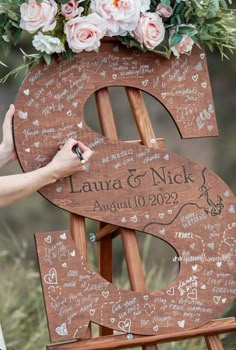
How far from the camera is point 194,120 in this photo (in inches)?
117

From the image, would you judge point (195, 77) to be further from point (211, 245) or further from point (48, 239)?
point (48, 239)

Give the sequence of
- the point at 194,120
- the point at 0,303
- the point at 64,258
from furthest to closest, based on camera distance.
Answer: the point at 0,303 → the point at 194,120 → the point at 64,258

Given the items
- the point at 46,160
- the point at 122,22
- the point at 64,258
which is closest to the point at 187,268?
the point at 64,258

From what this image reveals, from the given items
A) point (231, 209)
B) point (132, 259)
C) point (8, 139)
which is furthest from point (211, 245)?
point (8, 139)

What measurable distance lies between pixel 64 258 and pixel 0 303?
1.69m

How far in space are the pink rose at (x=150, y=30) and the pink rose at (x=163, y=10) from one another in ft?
0.08

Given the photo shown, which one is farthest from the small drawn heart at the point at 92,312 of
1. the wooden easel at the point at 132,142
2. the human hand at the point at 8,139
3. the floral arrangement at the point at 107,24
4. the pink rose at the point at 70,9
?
the pink rose at the point at 70,9

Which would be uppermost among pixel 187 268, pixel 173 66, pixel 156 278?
pixel 173 66

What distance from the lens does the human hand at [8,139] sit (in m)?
2.79

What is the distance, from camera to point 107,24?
9.22 ft

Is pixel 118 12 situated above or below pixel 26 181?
above

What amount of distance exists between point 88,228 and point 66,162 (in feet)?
6.04

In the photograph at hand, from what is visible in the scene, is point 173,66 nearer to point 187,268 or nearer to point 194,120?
point 194,120

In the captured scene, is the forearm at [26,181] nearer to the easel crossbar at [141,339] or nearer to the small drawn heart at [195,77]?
the easel crossbar at [141,339]
